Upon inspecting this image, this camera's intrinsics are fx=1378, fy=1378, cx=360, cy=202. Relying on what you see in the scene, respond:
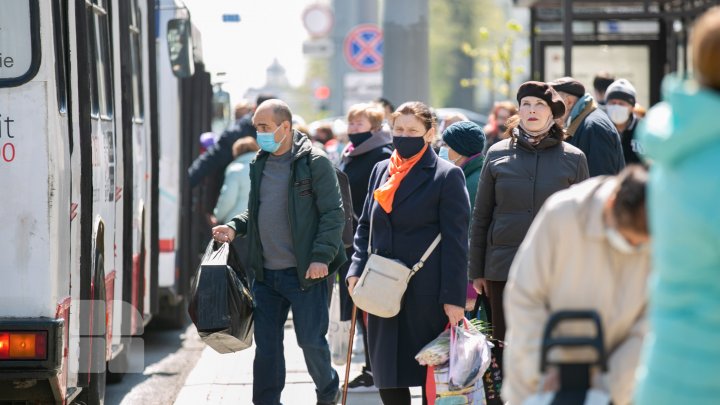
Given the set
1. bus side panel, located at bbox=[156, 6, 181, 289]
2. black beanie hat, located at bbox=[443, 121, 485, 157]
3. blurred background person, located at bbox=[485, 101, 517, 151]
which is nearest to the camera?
black beanie hat, located at bbox=[443, 121, 485, 157]

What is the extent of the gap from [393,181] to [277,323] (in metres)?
1.32

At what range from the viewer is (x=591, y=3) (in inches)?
628

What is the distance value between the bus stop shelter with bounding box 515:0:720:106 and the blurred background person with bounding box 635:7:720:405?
1219cm

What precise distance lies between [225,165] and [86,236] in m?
6.86

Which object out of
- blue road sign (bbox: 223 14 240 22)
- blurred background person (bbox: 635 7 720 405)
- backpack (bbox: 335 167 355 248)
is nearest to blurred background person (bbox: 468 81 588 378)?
backpack (bbox: 335 167 355 248)

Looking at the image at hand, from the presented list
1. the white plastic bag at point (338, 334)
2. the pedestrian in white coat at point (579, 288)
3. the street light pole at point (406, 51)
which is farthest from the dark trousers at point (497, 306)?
the street light pole at point (406, 51)

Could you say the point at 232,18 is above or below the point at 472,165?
above

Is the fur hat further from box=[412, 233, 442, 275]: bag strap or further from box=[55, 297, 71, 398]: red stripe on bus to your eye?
box=[55, 297, 71, 398]: red stripe on bus

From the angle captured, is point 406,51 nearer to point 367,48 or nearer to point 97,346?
point 367,48

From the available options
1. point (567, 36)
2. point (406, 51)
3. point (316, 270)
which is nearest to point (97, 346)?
point (316, 270)

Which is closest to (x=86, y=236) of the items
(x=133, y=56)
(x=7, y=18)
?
(x=7, y=18)

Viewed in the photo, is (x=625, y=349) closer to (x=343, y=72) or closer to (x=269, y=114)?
(x=269, y=114)

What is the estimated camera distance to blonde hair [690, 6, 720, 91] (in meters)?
3.19

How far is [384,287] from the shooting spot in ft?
21.4
